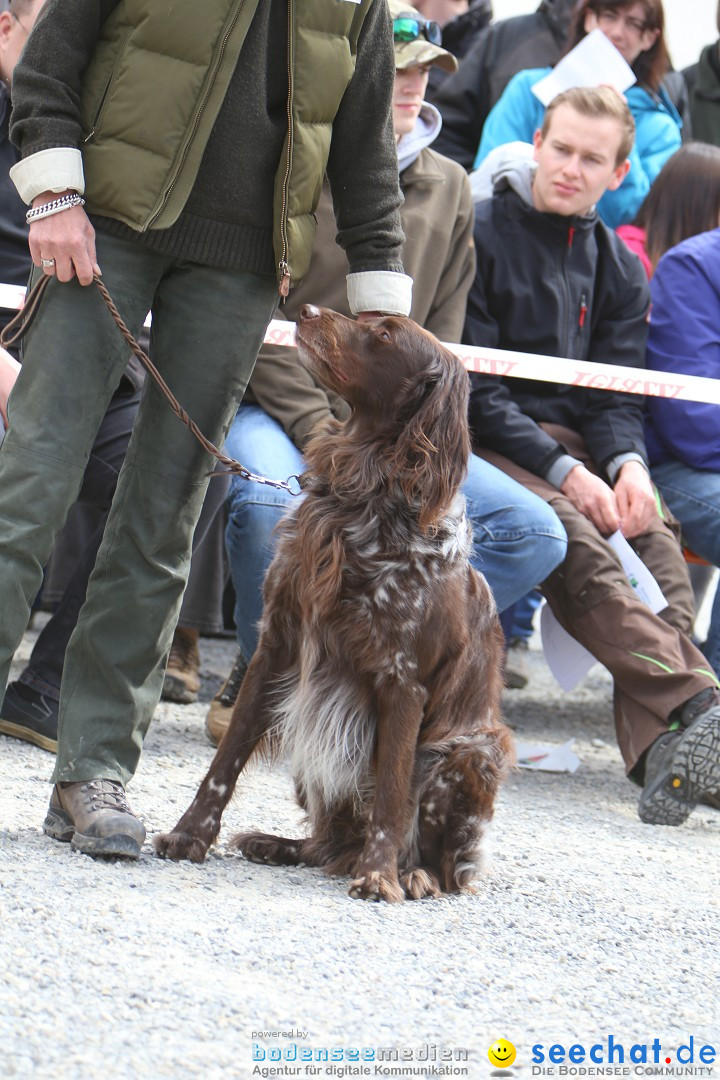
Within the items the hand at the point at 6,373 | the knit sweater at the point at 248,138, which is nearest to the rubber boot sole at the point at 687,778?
the knit sweater at the point at 248,138

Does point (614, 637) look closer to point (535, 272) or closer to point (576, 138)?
point (535, 272)

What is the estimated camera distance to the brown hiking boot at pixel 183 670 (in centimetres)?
488

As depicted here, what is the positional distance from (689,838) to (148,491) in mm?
2178

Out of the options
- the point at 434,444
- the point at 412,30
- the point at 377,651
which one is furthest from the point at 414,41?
the point at 377,651

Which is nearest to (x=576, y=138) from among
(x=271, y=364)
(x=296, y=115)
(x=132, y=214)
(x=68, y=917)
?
(x=271, y=364)

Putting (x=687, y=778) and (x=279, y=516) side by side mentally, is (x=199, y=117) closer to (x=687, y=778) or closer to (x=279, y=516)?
(x=279, y=516)

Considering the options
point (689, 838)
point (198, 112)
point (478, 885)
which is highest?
point (198, 112)

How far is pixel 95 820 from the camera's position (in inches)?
110

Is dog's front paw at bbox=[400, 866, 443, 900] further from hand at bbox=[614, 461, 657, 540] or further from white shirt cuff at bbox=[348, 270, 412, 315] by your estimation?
hand at bbox=[614, 461, 657, 540]

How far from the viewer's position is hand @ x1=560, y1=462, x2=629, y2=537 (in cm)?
461

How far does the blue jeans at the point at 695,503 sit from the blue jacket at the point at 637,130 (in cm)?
153

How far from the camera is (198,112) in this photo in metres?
2.61

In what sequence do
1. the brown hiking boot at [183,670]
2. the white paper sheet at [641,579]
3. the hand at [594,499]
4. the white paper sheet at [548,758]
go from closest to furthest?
the white paper sheet at [641,579] < the hand at [594,499] < the white paper sheet at [548,758] < the brown hiking boot at [183,670]

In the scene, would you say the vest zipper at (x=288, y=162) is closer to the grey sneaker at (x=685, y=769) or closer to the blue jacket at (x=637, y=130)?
the grey sneaker at (x=685, y=769)
